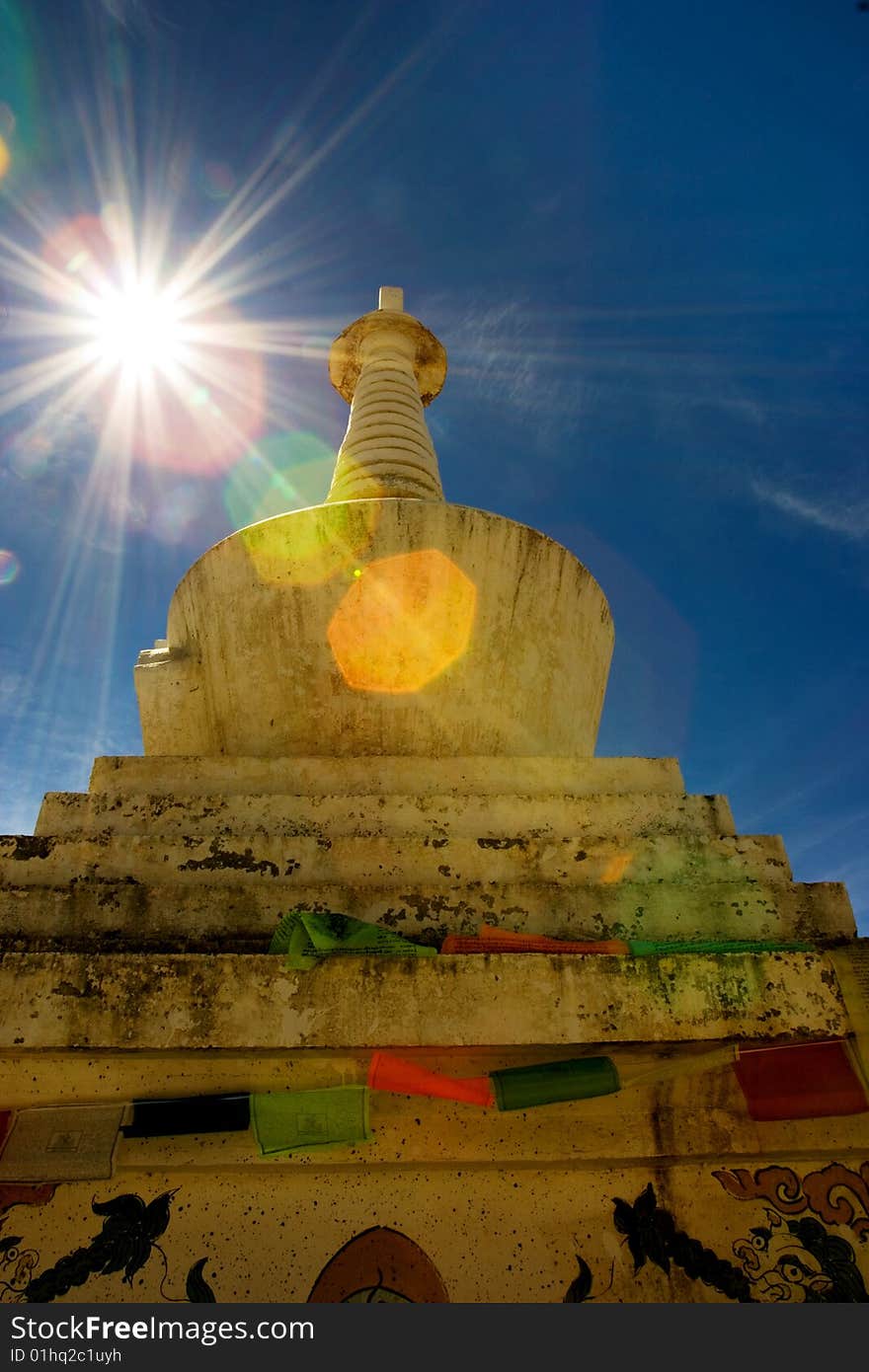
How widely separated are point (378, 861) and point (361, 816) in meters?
0.32

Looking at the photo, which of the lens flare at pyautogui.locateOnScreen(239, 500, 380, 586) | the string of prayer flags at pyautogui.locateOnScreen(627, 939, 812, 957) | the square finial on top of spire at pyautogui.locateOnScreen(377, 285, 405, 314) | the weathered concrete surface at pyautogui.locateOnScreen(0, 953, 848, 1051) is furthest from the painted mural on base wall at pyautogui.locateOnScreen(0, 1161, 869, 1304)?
the square finial on top of spire at pyautogui.locateOnScreen(377, 285, 405, 314)

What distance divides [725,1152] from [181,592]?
183 inches

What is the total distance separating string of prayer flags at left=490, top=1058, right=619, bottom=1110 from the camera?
297cm

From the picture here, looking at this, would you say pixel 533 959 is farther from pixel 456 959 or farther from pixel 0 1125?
pixel 0 1125

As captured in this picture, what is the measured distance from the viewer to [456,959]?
10.3ft

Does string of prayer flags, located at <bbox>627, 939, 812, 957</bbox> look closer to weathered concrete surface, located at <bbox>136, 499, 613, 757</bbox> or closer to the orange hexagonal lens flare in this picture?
weathered concrete surface, located at <bbox>136, 499, 613, 757</bbox>

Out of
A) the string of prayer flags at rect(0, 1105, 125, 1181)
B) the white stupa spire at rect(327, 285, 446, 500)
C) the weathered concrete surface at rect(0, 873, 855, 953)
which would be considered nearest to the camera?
the string of prayer flags at rect(0, 1105, 125, 1181)

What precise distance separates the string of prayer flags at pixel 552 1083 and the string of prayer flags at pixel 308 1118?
20.6 inches

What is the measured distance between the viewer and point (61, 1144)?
3.06 meters

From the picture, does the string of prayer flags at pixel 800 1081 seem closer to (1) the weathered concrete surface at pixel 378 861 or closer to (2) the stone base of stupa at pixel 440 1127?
(2) the stone base of stupa at pixel 440 1127

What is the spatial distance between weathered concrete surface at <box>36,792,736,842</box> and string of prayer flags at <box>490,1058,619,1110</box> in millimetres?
1262

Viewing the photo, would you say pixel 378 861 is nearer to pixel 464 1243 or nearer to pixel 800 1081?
pixel 464 1243

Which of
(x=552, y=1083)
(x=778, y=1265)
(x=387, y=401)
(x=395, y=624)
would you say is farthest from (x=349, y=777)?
(x=387, y=401)

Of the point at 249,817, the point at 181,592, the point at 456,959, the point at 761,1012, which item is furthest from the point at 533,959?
the point at 181,592
